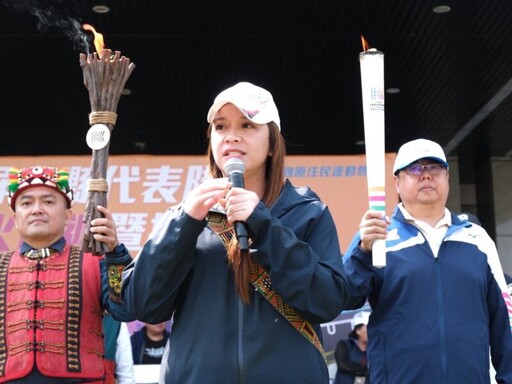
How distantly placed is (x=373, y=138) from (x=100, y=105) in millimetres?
1009

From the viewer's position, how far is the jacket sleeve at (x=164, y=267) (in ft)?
7.04

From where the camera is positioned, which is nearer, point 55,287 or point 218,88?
point 55,287

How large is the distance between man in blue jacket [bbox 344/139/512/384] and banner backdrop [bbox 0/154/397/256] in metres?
4.27

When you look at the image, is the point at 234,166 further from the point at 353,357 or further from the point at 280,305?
the point at 353,357

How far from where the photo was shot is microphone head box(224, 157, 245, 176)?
221cm

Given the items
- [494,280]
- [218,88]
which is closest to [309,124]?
[218,88]

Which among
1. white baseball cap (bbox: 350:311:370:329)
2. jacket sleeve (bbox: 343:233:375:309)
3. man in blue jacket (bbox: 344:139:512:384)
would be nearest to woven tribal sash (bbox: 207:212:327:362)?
man in blue jacket (bbox: 344:139:512:384)

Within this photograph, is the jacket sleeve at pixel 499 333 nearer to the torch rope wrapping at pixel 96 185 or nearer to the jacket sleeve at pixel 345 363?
the torch rope wrapping at pixel 96 185

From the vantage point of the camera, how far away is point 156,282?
7.11 feet

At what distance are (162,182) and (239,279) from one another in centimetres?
593

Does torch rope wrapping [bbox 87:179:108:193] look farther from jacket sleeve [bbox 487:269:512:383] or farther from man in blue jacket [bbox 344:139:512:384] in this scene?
jacket sleeve [bbox 487:269:512:383]

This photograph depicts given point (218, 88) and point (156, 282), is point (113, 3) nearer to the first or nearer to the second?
point (218, 88)

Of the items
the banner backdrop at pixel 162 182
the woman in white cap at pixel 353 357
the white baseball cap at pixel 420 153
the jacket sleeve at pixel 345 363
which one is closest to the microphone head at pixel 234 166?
the white baseball cap at pixel 420 153

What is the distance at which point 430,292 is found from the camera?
328 cm
